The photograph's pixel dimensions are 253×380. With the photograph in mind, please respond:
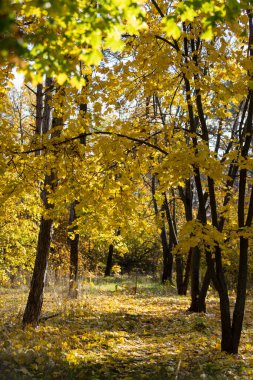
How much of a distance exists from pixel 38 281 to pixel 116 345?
199 centimetres

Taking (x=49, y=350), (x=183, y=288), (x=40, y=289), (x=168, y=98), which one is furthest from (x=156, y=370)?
(x=183, y=288)

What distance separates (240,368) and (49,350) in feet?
8.73

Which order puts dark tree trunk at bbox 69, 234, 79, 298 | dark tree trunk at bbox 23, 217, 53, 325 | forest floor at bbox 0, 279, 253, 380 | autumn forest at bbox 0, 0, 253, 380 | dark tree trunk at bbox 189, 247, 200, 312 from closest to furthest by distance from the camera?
forest floor at bbox 0, 279, 253, 380 → autumn forest at bbox 0, 0, 253, 380 → dark tree trunk at bbox 23, 217, 53, 325 → dark tree trunk at bbox 189, 247, 200, 312 → dark tree trunk at bbox 69, 234, 79, 298

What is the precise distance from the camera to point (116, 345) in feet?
21.5

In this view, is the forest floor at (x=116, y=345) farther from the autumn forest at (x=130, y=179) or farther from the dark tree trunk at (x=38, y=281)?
the dark tree trunk at (x=38, y=281)

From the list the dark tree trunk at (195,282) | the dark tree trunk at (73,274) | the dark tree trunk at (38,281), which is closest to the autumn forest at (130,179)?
the dark tree trunk at (38,281)

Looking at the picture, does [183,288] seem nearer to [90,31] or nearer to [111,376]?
[111,376]

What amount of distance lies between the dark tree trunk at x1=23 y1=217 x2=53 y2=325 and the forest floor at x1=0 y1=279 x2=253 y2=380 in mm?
225

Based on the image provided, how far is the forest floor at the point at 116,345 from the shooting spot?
5172mm

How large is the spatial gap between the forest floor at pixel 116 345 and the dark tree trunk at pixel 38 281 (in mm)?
225

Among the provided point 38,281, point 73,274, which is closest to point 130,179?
point 38,281

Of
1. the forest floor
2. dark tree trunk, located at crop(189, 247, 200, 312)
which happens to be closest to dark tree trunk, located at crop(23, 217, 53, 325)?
the forest floor

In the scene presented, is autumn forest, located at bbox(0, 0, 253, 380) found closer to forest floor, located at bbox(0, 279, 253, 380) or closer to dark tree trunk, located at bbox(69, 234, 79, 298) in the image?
forest floor, located at bbox(0, 279, 253, 380)

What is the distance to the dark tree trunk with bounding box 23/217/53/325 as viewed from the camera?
24.8ft
